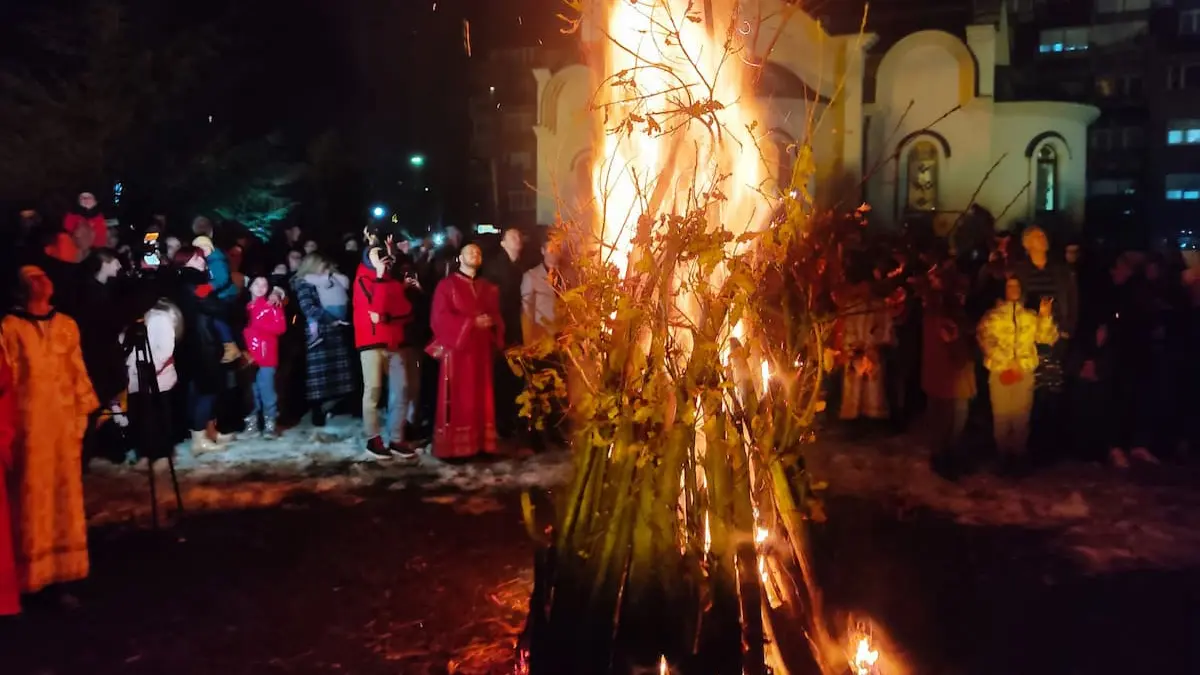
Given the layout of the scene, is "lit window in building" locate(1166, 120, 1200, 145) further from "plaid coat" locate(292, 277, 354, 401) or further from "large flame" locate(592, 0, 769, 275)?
"large flame" locate(592, 0, 769, 275)

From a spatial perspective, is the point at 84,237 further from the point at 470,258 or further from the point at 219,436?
the point at 470,258

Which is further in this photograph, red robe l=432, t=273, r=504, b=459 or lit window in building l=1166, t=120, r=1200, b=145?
lit window in building l=1166, t=120, r=1200, b=145

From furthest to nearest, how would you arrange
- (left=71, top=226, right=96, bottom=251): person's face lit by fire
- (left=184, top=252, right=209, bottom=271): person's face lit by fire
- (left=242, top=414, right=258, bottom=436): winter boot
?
(left=242, top=414, right=258, bottom=436): winter boot → (left=184, top=252, right=209, bottom=271): person's face lit by fire → (left=71, top=226, right=96, bottom=251): person's face lit by fire

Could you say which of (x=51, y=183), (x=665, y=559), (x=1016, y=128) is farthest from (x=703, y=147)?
(x=1016, y=128)

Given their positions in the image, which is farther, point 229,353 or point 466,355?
point 229,353

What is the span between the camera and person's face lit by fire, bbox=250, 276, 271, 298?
400 inches

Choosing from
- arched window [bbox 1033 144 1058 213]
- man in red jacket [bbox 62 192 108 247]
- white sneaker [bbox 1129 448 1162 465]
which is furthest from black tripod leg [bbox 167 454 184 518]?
arched window [bbox 1033 144 1058 213]

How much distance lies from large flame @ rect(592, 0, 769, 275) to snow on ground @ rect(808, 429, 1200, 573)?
375 centimetres

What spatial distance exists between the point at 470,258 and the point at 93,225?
4.17 m

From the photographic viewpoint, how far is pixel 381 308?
9391 mm

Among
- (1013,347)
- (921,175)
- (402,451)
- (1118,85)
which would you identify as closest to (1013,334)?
(1013,347)

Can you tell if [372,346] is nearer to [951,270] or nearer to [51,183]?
[951,270]

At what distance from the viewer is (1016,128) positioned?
2566 centimetres

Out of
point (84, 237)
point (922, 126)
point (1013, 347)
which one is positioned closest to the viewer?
point (1013, 347)
